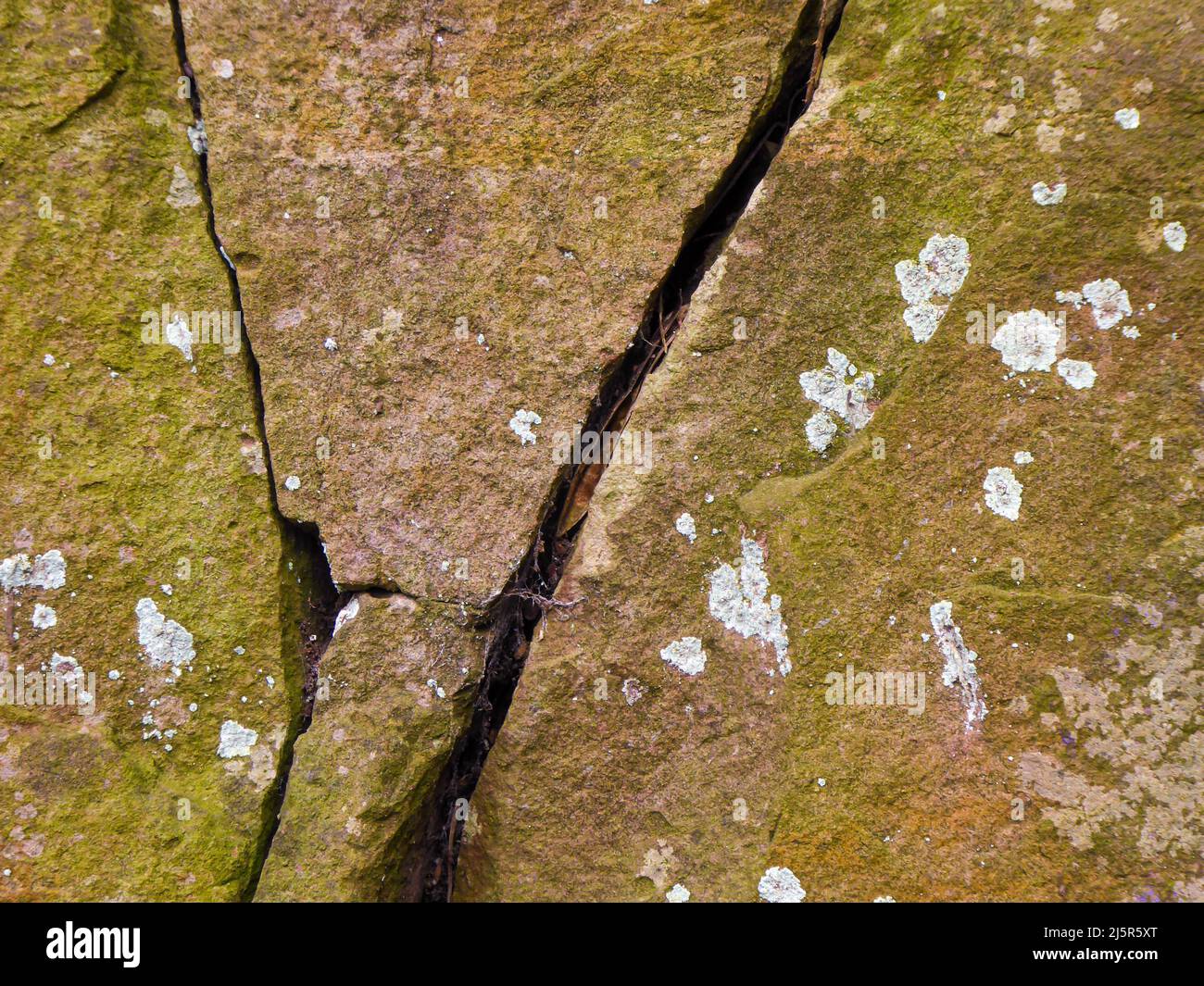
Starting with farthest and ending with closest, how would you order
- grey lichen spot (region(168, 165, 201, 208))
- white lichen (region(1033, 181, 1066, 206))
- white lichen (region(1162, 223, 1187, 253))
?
grey lichen spot (region(168, 165, 201, 208)) → white lichen (region(1033, 181, 1066, 206)) → white lichen (region(1162, 223, 1187, 253))

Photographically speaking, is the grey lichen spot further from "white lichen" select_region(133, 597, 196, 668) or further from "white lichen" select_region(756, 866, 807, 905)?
"white lichen" select_region(756, 866, 807, 905)

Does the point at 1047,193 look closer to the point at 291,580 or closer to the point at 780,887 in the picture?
the point at 780,887

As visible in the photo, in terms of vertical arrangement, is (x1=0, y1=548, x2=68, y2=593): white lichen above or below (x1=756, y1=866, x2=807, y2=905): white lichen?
above

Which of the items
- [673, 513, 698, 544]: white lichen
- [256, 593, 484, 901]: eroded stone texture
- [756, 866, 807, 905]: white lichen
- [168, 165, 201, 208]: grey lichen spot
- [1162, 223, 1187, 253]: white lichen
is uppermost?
[168, 165, 201, 208]: grey lichen spot

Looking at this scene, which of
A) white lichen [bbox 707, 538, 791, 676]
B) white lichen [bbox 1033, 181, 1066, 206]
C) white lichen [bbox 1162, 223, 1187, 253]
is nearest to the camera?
white lichen [bbox 1162, 223, 1187, 253]

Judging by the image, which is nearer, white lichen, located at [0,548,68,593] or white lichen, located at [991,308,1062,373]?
white lichen, located at [991,308,1062,373]

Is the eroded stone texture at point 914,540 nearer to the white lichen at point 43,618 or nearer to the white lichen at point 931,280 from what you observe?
the white lichen at point 931,280

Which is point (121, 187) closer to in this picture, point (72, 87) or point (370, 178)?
point (72, 87)

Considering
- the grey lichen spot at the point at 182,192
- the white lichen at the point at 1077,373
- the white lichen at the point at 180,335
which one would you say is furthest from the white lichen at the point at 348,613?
the white lichen at the point at 1077,373

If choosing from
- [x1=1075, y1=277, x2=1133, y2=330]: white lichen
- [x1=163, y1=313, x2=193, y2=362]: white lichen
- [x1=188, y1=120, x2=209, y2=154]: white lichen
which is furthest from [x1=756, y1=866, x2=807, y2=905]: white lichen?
[x1=188, y1=120, x2=209, y2=154]: white lichen

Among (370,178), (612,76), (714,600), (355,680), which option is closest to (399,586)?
(355,680)
